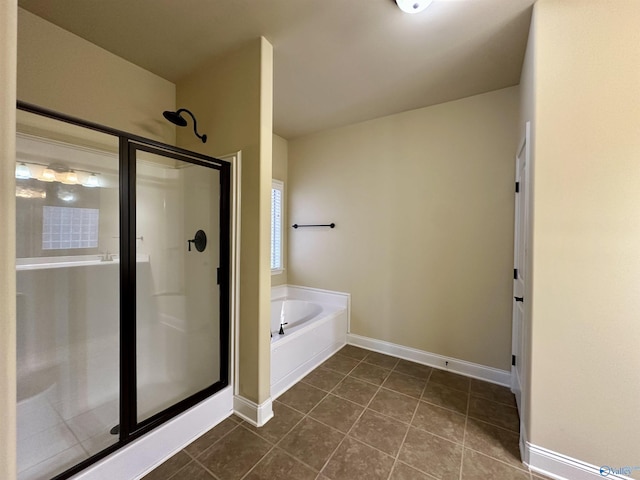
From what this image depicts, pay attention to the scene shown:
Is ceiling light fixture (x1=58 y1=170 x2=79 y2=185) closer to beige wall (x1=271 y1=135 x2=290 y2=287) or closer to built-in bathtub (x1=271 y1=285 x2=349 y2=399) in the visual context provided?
built-in bathtub (x1=271 y1=285 x2=349 y2=399)

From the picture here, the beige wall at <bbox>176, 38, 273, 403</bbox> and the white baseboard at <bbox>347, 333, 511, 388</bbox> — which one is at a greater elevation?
the beige wall at <bbox>176, 38, 273, 403</bbox>

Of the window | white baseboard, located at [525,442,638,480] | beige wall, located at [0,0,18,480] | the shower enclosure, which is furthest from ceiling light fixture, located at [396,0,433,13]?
white baseboard, located at [525,442,638,480]

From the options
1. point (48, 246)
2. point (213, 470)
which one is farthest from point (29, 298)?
point (213, 470)

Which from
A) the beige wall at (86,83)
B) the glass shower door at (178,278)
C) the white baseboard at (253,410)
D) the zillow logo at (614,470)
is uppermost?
the beige wall at (86,83)

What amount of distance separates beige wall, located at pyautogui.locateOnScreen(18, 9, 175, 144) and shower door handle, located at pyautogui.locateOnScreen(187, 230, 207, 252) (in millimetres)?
951

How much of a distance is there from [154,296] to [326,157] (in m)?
2.35

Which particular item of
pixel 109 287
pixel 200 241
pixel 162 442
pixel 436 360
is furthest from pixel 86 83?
pixel 436 360

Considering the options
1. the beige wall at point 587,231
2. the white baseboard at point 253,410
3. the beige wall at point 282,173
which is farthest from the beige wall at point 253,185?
the beige wall at point 587,231

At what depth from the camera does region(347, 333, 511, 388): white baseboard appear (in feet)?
7.51

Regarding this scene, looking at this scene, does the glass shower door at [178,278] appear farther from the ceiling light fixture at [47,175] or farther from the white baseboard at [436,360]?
the white baseboard at [436,360]

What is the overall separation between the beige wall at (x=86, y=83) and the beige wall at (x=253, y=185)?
717 millimetres

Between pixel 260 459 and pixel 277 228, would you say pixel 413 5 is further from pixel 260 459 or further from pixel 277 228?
pixel 260 459

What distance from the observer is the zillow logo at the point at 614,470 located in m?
1.26

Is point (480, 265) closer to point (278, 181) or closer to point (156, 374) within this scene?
point (278, 181)
